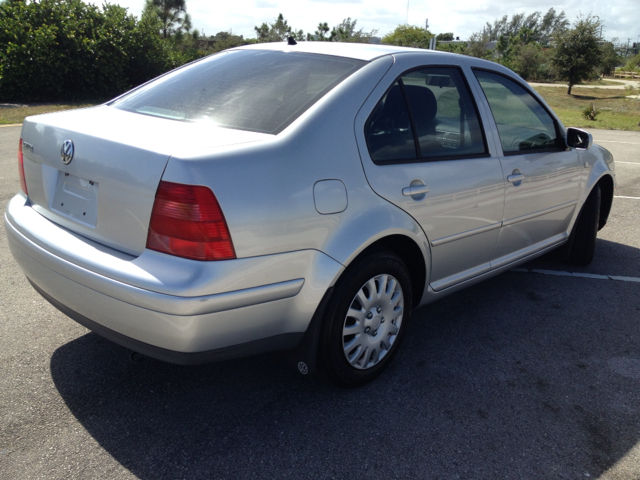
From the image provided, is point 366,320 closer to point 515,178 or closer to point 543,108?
point 515,178

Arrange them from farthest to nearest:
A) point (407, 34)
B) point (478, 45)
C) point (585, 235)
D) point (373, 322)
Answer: point (407, 34), point (478, 45), point (585, 235), point (373, 322)

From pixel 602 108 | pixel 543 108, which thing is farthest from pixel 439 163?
pixel 602 108

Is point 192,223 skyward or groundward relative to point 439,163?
groundward

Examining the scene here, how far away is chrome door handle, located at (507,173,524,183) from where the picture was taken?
3.69 m

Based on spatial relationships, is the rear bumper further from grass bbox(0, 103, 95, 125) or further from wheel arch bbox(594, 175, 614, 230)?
grass bbox(0, 103, 95, 125)

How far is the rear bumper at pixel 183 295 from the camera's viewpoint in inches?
89.2

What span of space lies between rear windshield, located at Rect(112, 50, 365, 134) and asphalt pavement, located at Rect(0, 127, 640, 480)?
4.20 feet

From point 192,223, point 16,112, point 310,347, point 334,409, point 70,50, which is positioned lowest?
point 334,409

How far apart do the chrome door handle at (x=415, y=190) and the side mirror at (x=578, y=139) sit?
70.8 inches

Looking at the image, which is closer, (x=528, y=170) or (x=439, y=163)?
(x=439, y=163)

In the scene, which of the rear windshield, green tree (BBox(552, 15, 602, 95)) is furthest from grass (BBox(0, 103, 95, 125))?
green tree (BBox(552, 15, 602, 95))

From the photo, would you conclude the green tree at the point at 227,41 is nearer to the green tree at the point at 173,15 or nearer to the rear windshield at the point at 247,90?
the green tree at the point at 173,15

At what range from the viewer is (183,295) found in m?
2.23

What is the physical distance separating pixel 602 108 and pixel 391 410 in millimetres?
30600
